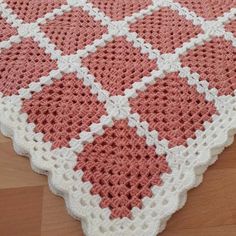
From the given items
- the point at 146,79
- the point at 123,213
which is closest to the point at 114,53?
the point at 146,79

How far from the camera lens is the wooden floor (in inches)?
23.6

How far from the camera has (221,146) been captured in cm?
69

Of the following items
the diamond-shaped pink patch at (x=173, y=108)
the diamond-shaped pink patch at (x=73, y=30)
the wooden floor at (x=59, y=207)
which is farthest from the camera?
the diamond-shaped pink patch at (x=73, y=30)

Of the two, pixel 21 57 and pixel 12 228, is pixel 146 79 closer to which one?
pixel 21 57

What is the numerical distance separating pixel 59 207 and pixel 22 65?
1.04 ft

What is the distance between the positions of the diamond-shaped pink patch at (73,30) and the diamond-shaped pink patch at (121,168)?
0.23m

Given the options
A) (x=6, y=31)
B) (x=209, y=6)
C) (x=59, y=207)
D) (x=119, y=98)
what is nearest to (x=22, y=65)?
(x=6, y=31)

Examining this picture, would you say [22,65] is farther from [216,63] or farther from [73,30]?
[216,63]

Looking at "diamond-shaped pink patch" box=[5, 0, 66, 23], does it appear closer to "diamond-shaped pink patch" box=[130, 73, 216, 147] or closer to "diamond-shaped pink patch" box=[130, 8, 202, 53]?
"diamond-shaped pink patch" box=[130, 8, 202, 53]

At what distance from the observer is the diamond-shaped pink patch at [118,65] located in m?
0.76

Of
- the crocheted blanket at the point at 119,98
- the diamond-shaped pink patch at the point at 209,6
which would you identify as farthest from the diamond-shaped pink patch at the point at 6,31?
the diamond-shaped pink patch at the point at 209,6

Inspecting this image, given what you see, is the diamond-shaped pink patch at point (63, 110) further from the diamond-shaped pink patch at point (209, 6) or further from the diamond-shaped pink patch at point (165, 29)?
the diamond-shaped pink patch at point (209, 6)

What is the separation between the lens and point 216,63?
2.61 ft

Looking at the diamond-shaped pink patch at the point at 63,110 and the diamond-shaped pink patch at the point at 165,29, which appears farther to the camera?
the diamond-shaped pink patch at the point at 165,29
